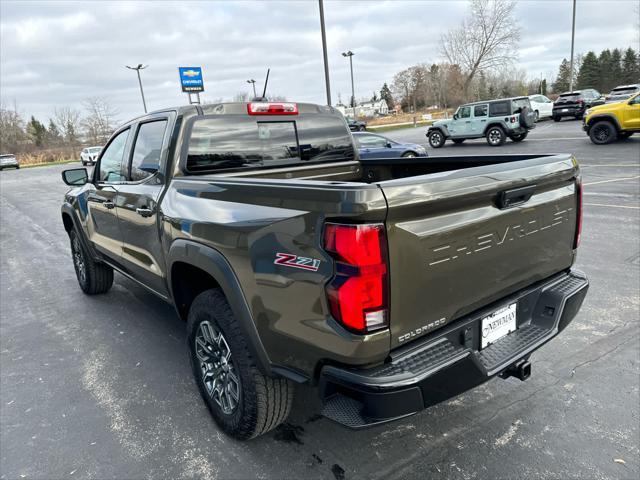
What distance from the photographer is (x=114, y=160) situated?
4.14 metres

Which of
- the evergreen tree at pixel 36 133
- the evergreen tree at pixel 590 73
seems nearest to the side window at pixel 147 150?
the evergreen tree at pixel 36 133

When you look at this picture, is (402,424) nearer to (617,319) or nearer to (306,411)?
(306,411)

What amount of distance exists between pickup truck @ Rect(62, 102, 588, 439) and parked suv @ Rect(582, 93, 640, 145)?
16.1m

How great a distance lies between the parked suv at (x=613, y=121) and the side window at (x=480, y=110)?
3.96m

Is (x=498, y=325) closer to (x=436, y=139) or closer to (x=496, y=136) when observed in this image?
(x=496, y=136)

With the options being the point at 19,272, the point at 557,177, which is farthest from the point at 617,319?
the point at 19,272

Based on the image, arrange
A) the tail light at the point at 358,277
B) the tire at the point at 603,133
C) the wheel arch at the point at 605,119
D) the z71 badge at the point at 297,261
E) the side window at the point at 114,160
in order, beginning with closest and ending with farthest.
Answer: the tail light at the point at 358,277, the z71 badge at the point at 297,261, the side window at the point at 114,160, the wheel arch at the point at 605,119, the tire at the point at 603,133

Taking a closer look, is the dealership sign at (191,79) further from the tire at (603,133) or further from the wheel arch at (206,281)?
the wheel arch at (206,281)

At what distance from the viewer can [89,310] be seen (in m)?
4.94

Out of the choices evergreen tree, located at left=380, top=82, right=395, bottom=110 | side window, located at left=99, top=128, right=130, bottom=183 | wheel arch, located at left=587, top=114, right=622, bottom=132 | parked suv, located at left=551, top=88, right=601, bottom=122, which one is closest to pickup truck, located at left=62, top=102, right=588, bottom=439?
side window, located at left=99, top=128, right=130, bottom=183

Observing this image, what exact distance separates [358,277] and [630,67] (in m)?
79.2

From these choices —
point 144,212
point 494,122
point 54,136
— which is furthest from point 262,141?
point 54,136

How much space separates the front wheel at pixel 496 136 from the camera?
19.5m

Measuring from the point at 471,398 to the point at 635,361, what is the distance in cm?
128
